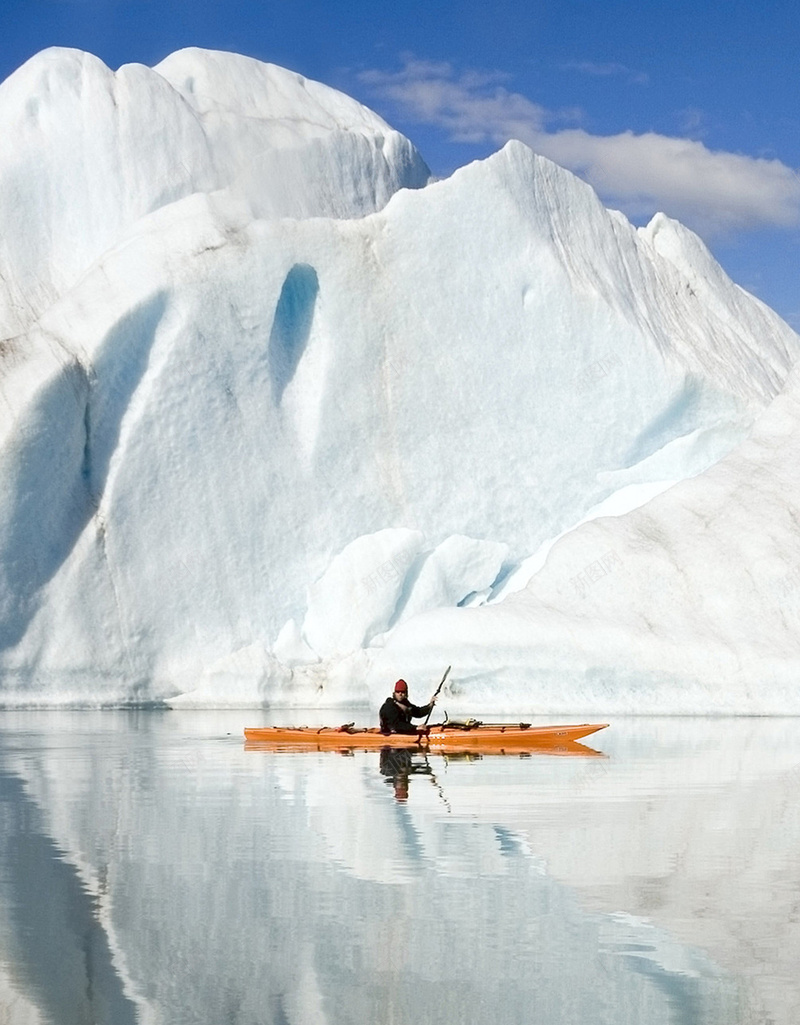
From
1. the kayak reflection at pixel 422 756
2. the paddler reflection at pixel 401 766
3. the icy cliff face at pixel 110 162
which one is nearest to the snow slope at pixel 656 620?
the kayak reflection at pixel 422 756

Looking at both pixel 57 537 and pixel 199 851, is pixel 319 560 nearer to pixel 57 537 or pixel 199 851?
pixel 57 537

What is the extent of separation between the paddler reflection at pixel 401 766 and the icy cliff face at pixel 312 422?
23.7ft

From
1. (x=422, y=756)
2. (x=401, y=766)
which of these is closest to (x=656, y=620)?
(x=422, y=756)

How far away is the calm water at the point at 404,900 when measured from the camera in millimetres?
4480

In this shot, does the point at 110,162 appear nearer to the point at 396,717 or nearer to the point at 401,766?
the point at 396,717

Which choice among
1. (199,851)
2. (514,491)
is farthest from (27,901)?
(514,491)

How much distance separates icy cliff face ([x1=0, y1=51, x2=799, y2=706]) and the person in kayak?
6.92m

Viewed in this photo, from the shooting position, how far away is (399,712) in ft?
44.4

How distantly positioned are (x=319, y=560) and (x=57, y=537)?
3755 millimetres

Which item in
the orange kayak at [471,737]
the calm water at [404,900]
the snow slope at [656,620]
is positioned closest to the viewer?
the calm water at [404,900]

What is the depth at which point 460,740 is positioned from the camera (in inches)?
520

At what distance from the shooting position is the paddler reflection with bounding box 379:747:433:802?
10125 millimetres

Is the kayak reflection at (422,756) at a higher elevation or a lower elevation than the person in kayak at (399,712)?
lower

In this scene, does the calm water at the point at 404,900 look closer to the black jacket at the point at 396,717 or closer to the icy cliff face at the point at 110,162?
the black jacket at the point at 396,717
